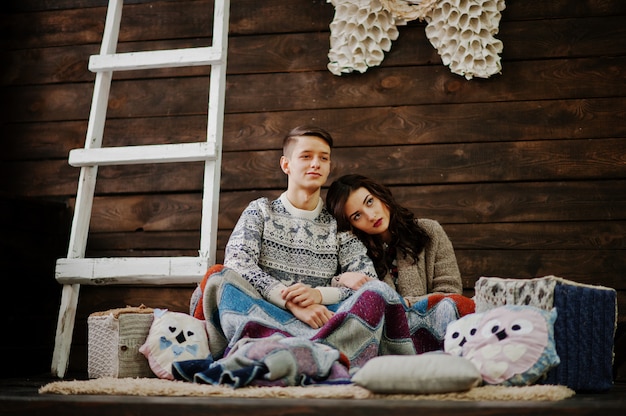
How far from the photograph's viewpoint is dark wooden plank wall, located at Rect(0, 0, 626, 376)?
2.66 m

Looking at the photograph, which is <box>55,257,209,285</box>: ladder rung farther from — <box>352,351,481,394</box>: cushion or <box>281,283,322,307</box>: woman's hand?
<box>352,351,481,394</box>: cushion

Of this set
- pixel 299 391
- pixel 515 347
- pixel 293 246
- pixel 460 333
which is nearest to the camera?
pixel 299 391

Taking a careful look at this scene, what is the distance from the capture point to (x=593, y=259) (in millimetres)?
2609

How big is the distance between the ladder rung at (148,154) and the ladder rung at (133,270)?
1.17ft

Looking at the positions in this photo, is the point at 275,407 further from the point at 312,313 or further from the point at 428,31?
the point at 428,31

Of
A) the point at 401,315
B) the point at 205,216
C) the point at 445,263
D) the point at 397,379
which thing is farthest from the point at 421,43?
the point at 397,379

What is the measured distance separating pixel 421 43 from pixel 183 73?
1.00 meters

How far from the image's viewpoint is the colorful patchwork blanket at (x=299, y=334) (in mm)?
1593

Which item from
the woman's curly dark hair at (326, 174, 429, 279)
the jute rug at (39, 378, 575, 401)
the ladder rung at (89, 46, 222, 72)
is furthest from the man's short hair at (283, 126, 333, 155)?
the jute rug at (39, 378, 575, 401)

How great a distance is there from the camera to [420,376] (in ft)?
4.51

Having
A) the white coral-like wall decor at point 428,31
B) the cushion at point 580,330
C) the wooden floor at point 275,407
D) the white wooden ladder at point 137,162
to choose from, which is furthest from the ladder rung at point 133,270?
the cushion at point 580,330

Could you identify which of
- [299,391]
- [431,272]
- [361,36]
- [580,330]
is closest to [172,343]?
[299,391]

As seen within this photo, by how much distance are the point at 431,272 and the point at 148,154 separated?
1084 millimetres

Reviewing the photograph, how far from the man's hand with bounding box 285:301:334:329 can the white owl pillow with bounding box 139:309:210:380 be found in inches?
10.6
